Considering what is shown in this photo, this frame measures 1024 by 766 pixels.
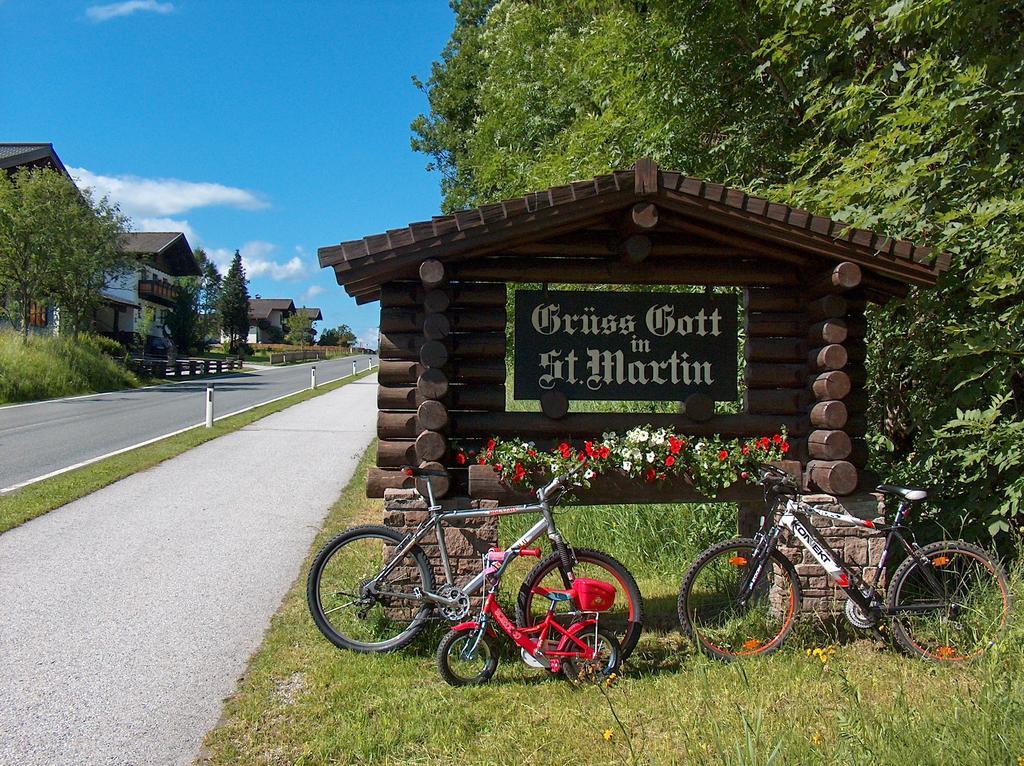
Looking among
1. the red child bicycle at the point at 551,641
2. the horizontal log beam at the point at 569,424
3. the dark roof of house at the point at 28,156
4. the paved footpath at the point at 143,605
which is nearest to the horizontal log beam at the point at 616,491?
the horizontal log beam at the point at 569,424

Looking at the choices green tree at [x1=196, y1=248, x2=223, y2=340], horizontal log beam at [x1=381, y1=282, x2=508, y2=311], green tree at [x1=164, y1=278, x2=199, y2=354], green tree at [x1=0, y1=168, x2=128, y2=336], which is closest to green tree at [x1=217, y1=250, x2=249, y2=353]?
green tree at [x1=196, y1=248, x2=223, y2=340]

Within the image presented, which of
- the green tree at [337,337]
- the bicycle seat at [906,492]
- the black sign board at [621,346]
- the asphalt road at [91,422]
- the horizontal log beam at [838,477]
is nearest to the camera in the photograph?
the bicycle seat at [906,492]

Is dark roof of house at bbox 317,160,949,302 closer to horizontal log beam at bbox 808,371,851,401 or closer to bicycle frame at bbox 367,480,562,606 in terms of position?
horizontal log beam at bbox 808,371,851,401

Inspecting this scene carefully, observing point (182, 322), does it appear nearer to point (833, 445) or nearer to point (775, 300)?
point (775, 300)

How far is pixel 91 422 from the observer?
18.8 m

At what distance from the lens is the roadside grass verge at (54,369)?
25.2 meters

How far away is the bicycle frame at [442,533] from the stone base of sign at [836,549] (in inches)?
69.3

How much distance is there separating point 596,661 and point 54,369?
2785 cm

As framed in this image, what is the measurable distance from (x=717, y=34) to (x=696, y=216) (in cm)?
528

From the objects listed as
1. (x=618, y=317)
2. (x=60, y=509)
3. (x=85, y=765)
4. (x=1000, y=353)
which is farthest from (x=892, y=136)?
(x=60, y=509)

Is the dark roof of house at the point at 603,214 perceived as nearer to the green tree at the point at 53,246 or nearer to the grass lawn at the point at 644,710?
the grass lawn at the point at 644,710

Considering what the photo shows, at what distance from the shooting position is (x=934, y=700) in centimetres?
394

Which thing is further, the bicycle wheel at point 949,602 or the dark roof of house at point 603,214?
the dark roof of house at point 603,214

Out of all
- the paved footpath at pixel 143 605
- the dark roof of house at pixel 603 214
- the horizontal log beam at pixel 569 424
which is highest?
the dark roof of house at pixel 603 214
